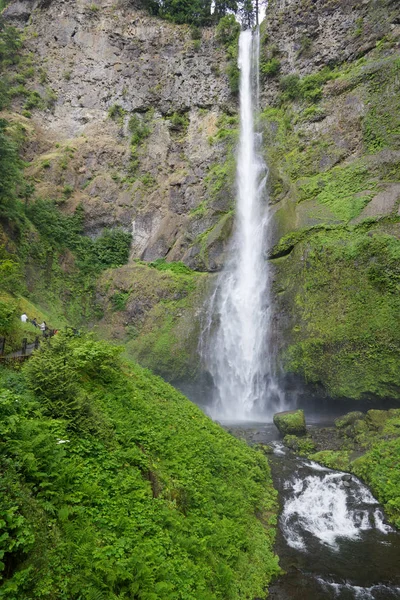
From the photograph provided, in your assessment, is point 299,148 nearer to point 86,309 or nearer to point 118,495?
point 86,309

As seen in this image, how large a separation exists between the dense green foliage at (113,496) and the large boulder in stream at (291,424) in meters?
4.47

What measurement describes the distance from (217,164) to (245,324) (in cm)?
1335

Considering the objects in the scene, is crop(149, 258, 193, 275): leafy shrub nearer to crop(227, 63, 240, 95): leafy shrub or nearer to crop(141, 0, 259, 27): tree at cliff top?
crop(227, 63, 240, 95): leafy shrub

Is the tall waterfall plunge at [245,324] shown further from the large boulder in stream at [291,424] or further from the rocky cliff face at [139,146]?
the large boulder in stream at [291,424]

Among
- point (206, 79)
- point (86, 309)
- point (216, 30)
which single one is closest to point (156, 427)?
point (86, 309)

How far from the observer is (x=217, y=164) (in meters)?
27.1

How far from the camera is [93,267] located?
25.4 metres

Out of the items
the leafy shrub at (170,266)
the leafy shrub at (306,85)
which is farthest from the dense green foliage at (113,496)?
the leafy shrub at (306,85)

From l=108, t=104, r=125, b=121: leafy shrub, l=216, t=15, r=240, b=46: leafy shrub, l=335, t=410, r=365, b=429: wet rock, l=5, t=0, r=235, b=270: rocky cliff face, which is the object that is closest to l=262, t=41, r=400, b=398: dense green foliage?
l=335, t=410, r=365, b=429: wet rock

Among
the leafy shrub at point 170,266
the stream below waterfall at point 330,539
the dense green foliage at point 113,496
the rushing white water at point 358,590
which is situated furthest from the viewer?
the leafy shrub at point 170,266

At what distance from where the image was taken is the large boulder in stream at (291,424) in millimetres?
→ 14414

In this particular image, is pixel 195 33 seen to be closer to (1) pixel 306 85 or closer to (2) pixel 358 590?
(1) pixel 306 85

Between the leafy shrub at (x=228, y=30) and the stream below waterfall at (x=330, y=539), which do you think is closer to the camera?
the stream below waterfall at (x=330, y=539)

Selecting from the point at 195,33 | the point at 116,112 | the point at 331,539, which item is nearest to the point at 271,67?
the point at 195,33
